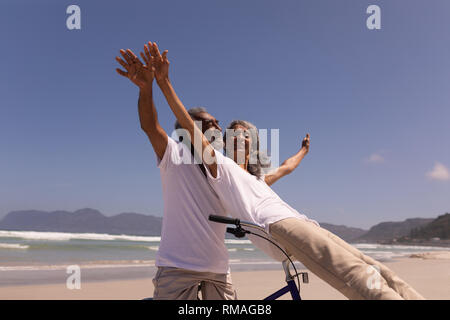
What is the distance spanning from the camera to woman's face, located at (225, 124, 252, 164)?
256cm

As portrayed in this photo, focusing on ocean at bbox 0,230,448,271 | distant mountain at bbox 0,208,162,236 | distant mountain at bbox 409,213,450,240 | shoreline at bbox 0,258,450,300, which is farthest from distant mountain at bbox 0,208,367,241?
shoreline at bbox 0,258,450,300

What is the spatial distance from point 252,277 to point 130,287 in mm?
3351

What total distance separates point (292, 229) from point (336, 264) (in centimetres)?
25

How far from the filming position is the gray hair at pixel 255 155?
8.67 ft

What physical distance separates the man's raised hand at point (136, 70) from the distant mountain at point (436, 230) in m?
72.5

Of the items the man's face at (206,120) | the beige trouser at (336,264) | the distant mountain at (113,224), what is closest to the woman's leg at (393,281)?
the beige trouser at (336,264)

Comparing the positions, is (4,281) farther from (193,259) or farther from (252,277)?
(193,259)

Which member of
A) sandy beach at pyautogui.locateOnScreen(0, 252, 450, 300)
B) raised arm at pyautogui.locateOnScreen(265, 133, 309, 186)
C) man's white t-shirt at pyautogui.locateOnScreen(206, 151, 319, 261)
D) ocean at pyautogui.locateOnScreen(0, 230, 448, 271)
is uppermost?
raised arm at pyautogui.locateOnScreen(265, 133, 309, 186)

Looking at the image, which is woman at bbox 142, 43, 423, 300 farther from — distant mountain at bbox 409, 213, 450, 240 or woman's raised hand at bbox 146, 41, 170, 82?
distant mountain at bbox 409, 213, 450, 240

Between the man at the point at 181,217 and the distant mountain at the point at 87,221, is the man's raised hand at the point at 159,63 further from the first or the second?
the distant mountain at the point at 87,221

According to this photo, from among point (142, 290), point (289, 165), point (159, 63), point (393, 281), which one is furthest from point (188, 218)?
point (142, 290)

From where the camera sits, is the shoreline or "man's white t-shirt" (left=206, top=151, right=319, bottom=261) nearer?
"man's white t-shirt" (left=206, top=151, right=319, bottom=261)

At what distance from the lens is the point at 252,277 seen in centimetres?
991
